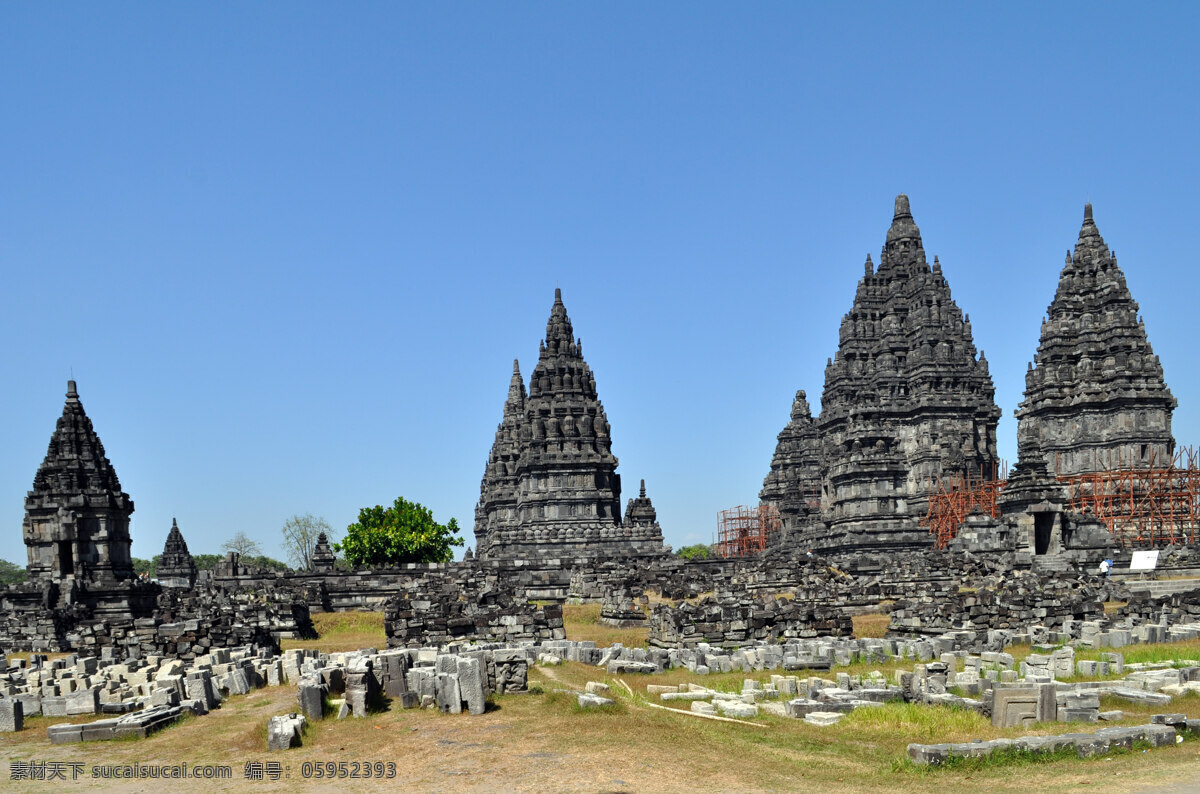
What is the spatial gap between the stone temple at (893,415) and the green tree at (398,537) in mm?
22093

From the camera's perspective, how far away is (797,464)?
8669 cm

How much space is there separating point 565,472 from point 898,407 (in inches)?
911

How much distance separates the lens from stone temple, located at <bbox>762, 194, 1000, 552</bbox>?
204 ft

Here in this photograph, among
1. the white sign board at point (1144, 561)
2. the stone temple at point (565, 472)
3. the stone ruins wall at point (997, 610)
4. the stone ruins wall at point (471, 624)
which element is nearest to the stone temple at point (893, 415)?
the stone temple at point (565, 472)

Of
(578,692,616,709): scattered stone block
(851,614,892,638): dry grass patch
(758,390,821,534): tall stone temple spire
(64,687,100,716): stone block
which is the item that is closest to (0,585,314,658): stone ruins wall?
(64,687,100,716): stone block

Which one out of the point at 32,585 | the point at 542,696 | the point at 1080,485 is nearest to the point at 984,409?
the point at 1080,485

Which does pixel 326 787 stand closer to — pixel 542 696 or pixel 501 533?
pixel 542 696

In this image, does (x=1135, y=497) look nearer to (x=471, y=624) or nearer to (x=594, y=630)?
(x=594, y=630)

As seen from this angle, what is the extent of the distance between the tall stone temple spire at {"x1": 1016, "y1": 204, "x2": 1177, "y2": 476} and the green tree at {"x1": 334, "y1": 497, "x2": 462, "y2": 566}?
114 feet

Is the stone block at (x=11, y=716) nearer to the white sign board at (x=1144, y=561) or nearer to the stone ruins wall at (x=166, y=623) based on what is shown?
the stone ruins wall at (x=166, y=623)

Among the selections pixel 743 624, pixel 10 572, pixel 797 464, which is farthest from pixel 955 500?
pixel 10 572

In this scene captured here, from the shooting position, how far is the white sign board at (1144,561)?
4525 centimetres

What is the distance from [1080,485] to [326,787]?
187 feet

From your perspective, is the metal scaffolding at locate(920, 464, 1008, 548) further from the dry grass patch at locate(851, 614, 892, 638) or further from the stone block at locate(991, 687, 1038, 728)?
the stone block at locate(991, 687, 1038, 728)
